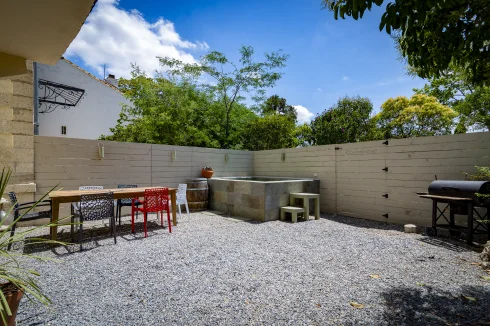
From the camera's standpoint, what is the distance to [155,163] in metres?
6.89

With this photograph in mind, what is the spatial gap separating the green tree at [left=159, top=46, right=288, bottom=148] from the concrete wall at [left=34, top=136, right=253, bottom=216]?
4.55 meters

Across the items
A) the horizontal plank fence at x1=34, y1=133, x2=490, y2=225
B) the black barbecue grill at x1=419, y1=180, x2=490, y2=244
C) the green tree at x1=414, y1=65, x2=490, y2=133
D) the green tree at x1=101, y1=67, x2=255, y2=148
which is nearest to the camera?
the black barbecue grill at x1=419, y1=180, x2=490, y2=244

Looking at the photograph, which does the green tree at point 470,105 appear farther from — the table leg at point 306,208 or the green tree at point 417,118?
the table leg at point 306,208

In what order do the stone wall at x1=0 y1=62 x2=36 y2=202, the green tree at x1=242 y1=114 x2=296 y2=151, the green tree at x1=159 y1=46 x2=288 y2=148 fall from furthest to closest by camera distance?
the green tree at x1=159 y1=46 x2=288 y2=148, the green tree at x1=242 y1=114 x2=296 y2=151, the stone wall at x1=0 y1=62 x2=36 y2=202

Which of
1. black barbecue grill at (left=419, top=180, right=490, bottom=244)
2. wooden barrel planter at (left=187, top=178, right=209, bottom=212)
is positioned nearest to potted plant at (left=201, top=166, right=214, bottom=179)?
wooden barrel planter at (left=187, top=178, right=209, bottom=212)

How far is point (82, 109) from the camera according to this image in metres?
12.6

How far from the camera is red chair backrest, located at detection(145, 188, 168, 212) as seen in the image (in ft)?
14.8

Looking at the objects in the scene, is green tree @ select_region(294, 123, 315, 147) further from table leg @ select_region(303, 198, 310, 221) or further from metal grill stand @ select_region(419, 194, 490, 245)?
metal grill stand @ select_region(419, 194, 490, 245)

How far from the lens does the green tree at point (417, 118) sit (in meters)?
11.5

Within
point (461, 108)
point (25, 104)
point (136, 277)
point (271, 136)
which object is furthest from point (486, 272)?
point (461, 108)

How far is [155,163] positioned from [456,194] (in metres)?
6.39

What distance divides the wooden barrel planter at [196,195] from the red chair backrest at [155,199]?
2.33m

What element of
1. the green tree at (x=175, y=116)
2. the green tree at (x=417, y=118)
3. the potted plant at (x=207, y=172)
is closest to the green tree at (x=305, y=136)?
the green tree at (x=175, y=116)

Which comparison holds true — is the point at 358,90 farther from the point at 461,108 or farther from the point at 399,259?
the point at 399,259
